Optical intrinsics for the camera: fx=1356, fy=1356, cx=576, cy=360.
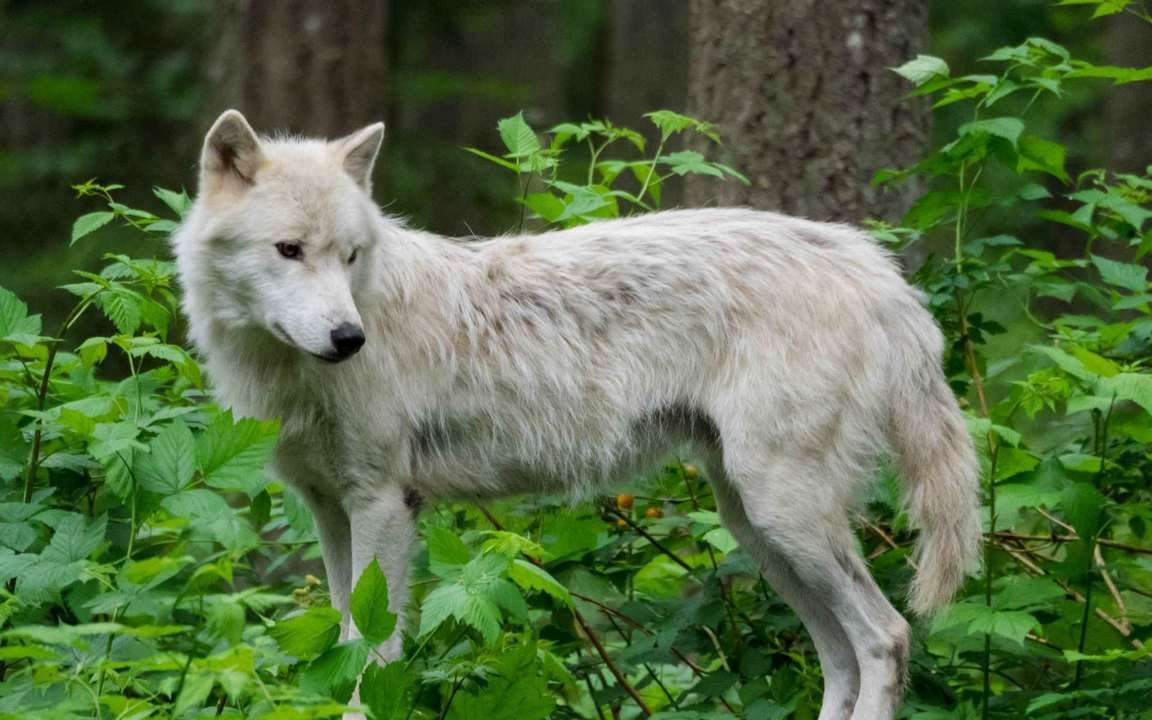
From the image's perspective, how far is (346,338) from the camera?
402 cm

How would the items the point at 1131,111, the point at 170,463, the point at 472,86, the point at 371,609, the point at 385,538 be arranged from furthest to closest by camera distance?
the point at 472,86 → the point at 1131,111 → the point at 385,538 → the point at 170,463 → the point at 371,609

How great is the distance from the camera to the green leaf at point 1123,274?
4844 millimetres

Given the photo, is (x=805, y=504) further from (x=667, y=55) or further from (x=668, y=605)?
(x=667, y=55)

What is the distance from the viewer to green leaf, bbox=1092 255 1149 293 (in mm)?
4844

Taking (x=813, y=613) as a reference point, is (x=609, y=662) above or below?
below

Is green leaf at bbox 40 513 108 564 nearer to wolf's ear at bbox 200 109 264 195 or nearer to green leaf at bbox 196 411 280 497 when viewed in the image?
green leaf at bbox 196 411 280 497

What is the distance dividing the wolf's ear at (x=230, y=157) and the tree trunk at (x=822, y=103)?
8.29 ft

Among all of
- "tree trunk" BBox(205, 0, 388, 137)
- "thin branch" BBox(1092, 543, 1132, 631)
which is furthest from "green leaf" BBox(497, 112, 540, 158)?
"tree trunk" BBox(205, 0, 388, 137)

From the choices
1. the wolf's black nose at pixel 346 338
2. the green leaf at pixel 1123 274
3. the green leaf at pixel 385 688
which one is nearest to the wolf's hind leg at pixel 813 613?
the wolf's black nose at pixel 346 338

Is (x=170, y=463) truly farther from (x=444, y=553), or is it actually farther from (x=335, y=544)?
(x=335, y=544)

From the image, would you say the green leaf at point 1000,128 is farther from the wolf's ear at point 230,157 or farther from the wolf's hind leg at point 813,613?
the wolf's ear at point 230,157

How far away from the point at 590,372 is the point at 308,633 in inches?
66.1

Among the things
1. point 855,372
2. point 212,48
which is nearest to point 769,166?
point 855,372

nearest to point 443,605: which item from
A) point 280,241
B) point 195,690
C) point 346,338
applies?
point 195,690
